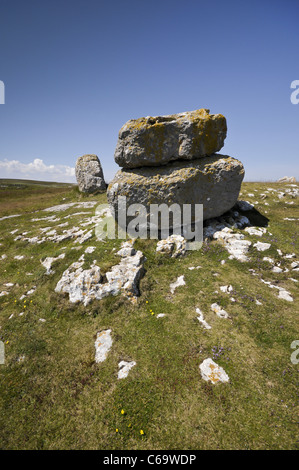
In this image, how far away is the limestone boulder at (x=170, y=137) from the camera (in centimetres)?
1453

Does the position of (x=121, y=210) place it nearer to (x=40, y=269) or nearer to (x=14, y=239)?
(x=40, y=269)

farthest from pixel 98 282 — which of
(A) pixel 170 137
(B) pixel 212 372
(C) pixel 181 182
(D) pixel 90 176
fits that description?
(D) pixel 90 176

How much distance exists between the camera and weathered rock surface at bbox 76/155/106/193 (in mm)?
36000

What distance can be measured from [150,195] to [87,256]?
22.9 ft

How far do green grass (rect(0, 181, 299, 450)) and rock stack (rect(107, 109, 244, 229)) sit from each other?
6.04 m

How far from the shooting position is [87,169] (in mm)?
36125

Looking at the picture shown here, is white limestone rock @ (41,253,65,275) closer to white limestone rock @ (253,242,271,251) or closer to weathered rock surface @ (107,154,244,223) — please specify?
weathered rock surface @ (107,154,244,223)

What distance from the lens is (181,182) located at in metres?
14.9

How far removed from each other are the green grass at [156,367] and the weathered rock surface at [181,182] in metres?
5.68

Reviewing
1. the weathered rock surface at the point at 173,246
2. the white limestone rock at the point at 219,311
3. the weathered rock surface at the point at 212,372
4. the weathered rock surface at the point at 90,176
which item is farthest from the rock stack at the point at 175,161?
the weathered rock surface at the point at 90,176

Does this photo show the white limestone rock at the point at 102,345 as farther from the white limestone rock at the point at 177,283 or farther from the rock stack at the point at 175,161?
the rock stack at the point at 175,161

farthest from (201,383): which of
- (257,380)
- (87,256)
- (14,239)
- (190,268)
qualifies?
(14,239)

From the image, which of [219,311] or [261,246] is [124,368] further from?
[261,246]

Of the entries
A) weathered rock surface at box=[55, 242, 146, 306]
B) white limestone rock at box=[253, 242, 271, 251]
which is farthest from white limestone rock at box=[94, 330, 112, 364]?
white limestone rock at box=[253, 242, 271, 251]
